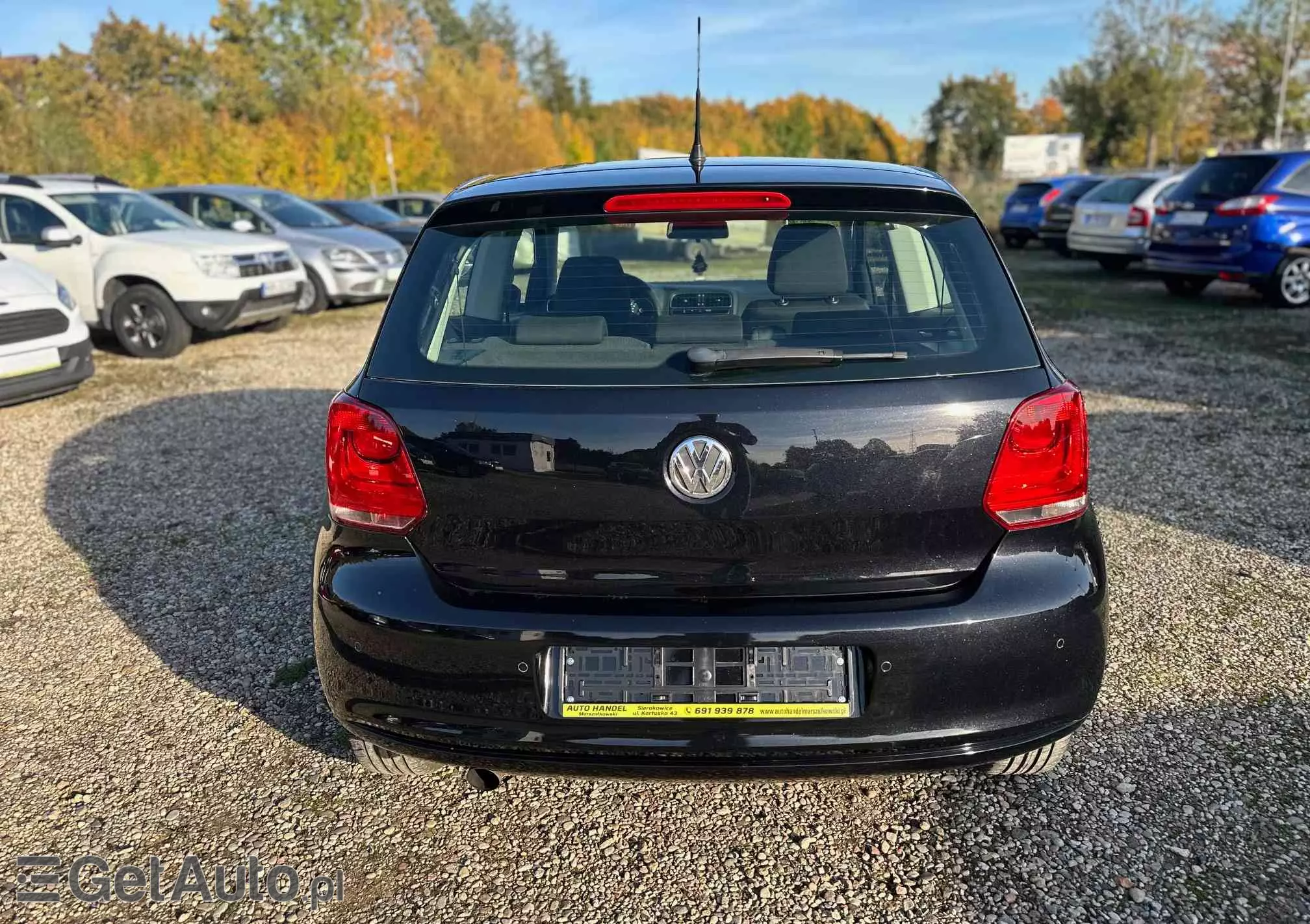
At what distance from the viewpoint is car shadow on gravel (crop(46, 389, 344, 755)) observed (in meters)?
3.53

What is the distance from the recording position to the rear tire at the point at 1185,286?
12703 millimetres

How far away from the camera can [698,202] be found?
233 cm

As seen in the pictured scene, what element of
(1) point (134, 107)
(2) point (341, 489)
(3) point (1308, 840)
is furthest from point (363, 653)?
(1) point (134, 107)

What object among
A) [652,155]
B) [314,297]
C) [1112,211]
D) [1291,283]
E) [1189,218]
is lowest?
[314,297]

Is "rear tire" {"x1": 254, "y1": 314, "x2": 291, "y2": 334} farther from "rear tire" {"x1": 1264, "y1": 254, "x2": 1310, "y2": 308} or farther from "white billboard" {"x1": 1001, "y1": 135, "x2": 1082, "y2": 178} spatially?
"white billboard" {"x1": 1001, "y1": 135, "x2": 1082, "y2": 178}

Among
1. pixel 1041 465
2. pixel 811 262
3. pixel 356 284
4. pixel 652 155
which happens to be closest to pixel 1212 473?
pixel 1041 465

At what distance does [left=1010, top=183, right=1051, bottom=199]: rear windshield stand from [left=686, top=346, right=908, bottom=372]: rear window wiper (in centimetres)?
1992

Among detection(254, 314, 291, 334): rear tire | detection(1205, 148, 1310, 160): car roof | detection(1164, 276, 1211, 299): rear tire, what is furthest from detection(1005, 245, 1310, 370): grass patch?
detection(254, 314, 291, 334): rear tire

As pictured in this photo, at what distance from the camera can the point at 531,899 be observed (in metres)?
2.38

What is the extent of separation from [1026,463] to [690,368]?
794 millimetres

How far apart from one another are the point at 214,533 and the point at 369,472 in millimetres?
3101

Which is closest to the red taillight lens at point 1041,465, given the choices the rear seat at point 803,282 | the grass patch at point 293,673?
the rear seat at point 803,282

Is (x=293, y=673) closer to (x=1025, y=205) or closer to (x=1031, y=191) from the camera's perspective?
(x=1025, y=205)

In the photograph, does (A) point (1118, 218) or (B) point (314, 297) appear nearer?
(B) point (314, 297)
